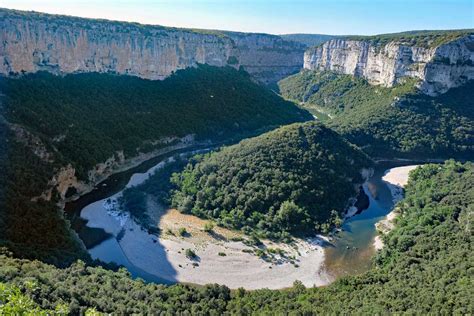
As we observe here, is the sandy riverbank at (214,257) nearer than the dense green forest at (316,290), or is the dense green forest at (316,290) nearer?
the dense green forest at (316,290)

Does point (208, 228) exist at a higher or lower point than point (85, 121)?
lower

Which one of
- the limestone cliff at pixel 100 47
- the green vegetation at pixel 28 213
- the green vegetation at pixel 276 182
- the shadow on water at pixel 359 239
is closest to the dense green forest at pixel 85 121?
the green vegetation at pixel 28 213

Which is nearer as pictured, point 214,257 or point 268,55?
point 214,257

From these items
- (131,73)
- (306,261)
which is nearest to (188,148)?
(131,73)

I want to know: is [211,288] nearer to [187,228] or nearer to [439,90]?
[187,228]

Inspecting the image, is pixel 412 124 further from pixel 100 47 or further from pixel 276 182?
pixel 100 47

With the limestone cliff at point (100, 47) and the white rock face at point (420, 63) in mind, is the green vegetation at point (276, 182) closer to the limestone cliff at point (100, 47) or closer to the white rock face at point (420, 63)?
the limestone cliff at point (100, 47)

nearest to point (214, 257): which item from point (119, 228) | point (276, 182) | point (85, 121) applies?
point (119, 228)

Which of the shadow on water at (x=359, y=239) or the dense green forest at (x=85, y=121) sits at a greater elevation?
the dense green forest at (x=85, y=121)
